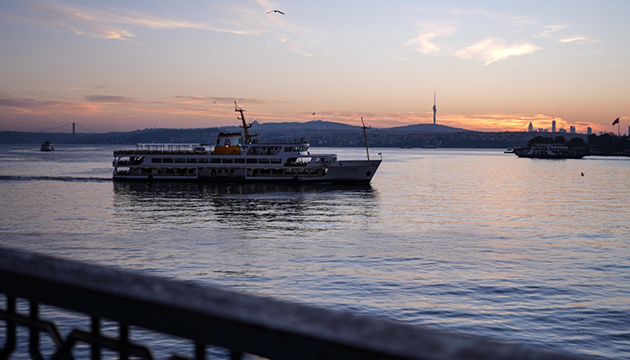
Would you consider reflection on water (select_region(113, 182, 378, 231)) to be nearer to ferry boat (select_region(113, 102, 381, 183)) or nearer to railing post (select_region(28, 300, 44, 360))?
ferry boat (select_region(113, 102, 381, 183))

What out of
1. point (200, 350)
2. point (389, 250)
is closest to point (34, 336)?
point (200, 350)

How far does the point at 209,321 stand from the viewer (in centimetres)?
169

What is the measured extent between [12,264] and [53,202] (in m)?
54.7

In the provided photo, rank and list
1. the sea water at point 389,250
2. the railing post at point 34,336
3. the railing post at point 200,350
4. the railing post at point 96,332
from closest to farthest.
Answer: the railing post at point 200,350 < the railing post at point 96,332 < the railing post at point 34,336 < the sea water at point 389,250

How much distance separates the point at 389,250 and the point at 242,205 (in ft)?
79.2

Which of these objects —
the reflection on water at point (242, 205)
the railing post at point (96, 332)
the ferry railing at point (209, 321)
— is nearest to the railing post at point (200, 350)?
the ferry railing at point (209, 321)

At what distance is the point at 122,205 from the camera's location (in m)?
49.9

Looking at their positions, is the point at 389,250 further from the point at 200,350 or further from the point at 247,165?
the point at 247,165

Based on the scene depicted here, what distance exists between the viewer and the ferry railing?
1368mm

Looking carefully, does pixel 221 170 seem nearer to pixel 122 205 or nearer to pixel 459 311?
pixel 122 205

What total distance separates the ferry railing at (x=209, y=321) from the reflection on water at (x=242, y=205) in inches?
1322

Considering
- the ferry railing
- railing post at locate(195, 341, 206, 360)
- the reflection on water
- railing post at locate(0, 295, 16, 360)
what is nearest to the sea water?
the reflection on water

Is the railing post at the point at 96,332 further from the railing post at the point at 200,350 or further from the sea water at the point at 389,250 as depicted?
the sea water at the point at 389,250

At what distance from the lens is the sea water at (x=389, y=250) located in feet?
58.3
